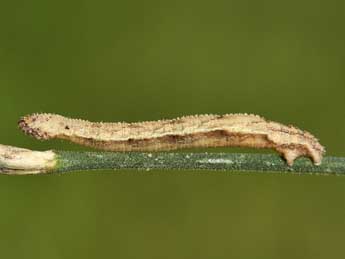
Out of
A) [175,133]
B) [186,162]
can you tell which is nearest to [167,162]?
[186,162]

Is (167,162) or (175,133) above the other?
(175,133)

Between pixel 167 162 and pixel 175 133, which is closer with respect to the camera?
pixel 167 162

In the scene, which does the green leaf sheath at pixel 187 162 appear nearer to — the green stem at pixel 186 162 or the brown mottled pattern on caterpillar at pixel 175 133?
the green stem at pixel 186 162

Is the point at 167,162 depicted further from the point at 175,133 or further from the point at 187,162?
the point at 175,133

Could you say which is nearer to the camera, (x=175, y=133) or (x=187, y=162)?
(x=187, y=162)

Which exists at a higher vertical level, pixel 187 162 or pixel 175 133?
pixel 175 133

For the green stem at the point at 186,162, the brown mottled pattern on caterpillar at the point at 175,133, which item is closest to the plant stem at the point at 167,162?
the green stem at the point at 186,162

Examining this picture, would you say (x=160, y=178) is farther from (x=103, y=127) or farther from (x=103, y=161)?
(x=103, y=161)

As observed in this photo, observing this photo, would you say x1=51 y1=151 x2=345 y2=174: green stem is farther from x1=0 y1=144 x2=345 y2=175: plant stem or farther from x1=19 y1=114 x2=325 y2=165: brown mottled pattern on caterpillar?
x1=19 y1=114 x2=325 y2=165: brown mottled pattern on caterpillar
